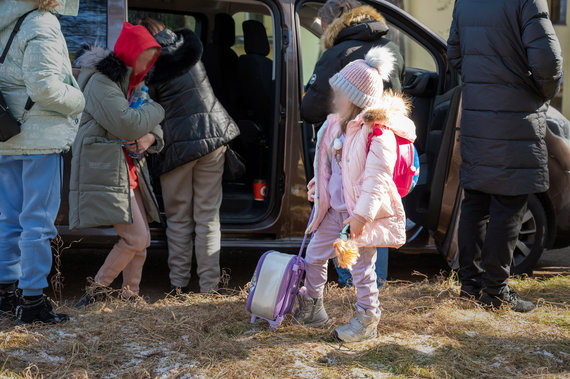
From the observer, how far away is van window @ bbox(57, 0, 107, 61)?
4.21 m

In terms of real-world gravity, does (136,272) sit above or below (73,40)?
below

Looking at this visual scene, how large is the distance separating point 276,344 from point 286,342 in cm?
5

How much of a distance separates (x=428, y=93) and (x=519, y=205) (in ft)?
3.91

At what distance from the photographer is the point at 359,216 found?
3.18 meters

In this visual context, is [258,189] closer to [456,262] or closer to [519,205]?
[456,262]

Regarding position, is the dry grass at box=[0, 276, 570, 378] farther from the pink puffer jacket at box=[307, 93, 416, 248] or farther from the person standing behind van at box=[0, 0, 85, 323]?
the pink puffer jacket at box=[307, 93, 416, 248]

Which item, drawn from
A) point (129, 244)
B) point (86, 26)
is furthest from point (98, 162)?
point (86, 26)

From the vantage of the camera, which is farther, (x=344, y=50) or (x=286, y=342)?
(x=344, y=50)

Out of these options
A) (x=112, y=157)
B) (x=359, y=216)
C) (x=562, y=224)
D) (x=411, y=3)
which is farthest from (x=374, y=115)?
(x=411, y=3)

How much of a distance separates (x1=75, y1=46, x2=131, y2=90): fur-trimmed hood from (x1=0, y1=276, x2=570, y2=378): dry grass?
50.3 inches

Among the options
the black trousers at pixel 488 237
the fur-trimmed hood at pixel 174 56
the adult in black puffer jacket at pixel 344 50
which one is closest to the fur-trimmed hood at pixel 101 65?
the fur-trimmed hood at pixel 174 56

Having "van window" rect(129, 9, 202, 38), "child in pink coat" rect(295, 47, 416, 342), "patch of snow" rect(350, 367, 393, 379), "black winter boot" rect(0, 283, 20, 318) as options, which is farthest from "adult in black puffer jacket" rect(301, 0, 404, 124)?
"black winter boot" rect(0, 283, 20, 318)

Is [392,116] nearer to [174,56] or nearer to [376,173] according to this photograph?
[376,173]

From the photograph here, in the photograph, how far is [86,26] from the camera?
13.9 ft
